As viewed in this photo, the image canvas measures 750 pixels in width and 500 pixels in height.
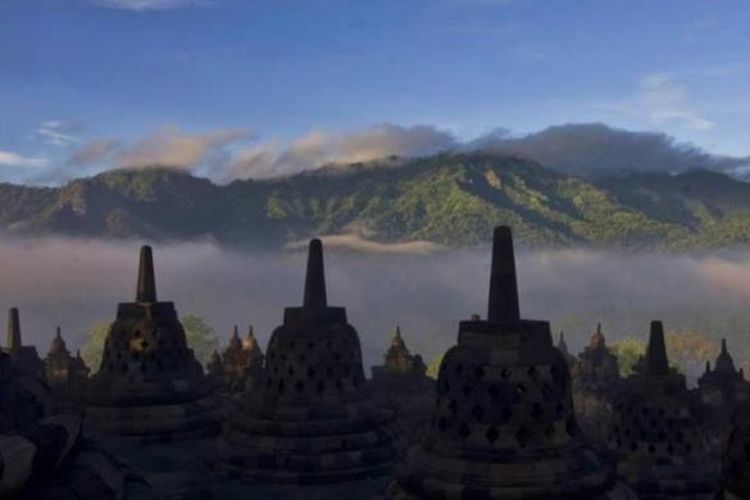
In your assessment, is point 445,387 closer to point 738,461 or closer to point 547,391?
point 547,391

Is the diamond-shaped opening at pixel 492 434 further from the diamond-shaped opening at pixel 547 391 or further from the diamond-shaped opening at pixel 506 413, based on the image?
the diamond-shaped opening at pixel 547 391

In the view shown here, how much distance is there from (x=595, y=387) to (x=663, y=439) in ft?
81.0

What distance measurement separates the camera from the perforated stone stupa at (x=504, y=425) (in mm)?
14617

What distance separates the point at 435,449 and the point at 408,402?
91.8 ft

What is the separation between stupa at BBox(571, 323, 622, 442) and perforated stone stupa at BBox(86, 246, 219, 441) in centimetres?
1738

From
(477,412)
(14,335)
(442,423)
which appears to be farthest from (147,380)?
(477,412)

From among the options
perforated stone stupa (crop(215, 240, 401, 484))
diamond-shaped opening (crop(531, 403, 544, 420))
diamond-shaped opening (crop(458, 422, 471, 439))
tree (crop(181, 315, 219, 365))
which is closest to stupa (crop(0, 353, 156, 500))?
diamond-shaped opening (crop(458, 422, 471, 439))

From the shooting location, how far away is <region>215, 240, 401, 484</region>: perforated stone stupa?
22.5 metres

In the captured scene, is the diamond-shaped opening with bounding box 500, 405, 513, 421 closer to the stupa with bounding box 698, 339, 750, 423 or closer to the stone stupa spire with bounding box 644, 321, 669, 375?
the stone stupa spire with bounding box 644, 321, 669, 375

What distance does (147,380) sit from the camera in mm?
27219

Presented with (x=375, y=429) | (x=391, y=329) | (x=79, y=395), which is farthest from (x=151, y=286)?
(x=391, y=329)

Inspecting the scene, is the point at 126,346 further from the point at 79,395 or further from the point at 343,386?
the point at 343,386

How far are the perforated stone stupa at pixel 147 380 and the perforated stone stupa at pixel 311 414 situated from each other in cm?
391

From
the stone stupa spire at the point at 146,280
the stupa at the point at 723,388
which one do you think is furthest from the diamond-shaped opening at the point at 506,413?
the stupa at the point at 723,388
